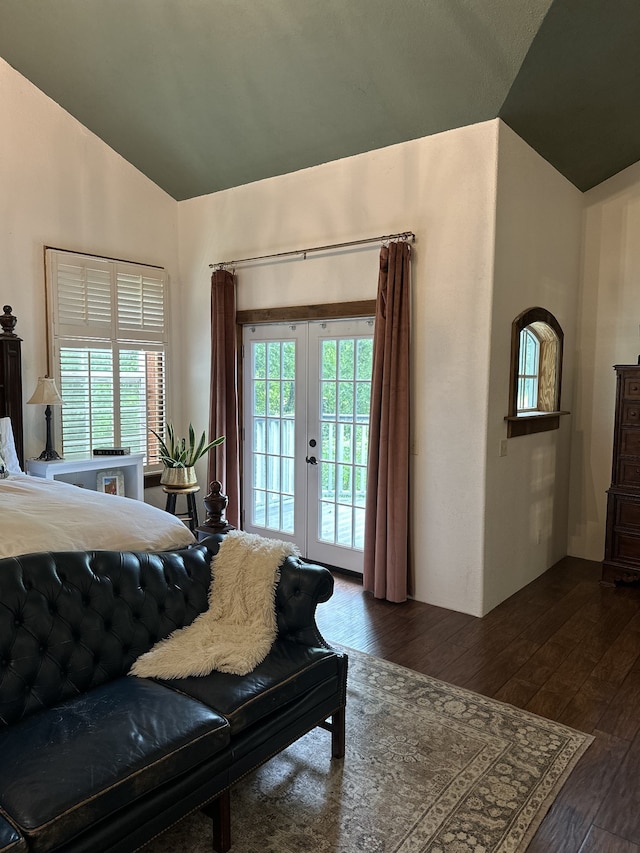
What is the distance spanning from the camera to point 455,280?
395 cm

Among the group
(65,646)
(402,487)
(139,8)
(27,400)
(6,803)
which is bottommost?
(6,803)

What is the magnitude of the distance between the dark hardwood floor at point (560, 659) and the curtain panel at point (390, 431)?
28 centimetres

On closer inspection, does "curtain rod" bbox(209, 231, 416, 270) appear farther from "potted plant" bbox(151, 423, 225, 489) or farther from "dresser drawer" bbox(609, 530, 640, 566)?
"dresser drawer" bbox(609, 530, 640, 566)

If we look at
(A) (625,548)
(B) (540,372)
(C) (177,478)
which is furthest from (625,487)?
(C) (177,478)

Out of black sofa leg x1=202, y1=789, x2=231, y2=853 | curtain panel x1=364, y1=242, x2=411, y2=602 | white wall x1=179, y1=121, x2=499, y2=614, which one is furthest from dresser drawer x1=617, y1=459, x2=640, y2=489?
black sofa leg x1=202, y1=789, x2=231, y2=853

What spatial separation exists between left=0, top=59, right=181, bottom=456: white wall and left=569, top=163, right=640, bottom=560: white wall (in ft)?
13.1

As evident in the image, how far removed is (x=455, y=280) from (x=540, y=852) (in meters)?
3.07

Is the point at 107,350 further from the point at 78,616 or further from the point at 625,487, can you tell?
the point at 625,487

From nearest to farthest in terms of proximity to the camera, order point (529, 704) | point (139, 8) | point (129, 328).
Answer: point (529, 704) → point (139, 8) → point (129, 328)

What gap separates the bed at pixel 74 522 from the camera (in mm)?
2430

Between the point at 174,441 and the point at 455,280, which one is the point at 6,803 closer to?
the point at 455,280

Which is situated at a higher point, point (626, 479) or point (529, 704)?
point (626, 479)

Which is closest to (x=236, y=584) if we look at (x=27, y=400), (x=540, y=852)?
(x=540, y=852)

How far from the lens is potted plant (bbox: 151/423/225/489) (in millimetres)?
5000
